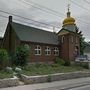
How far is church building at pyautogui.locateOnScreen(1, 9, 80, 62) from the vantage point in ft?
134

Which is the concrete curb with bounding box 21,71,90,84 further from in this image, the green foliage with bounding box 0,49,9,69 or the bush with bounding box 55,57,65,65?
the bush with bounding box 55,57,65,65

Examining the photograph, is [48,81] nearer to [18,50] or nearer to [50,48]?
[18,50]

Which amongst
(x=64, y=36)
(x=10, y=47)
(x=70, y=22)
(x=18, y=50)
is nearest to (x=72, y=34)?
(x=64, y=36)

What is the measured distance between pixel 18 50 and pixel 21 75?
27.6ft

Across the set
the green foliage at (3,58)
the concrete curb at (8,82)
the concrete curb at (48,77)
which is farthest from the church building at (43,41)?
the concrete curb at (8,82)

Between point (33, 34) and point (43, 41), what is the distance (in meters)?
2.28

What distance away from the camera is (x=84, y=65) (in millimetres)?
43781

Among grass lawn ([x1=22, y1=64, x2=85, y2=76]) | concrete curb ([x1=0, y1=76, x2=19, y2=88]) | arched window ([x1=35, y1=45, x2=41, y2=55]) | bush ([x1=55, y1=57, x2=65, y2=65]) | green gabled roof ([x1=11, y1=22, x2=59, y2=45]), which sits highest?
green gabled roof ([x1=11, y1=22, x2=59, y2=45])

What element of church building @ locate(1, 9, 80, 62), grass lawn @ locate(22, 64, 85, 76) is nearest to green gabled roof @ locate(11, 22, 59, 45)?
church building @ locate(1, 9, 80, 62)

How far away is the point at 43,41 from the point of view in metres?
43.9

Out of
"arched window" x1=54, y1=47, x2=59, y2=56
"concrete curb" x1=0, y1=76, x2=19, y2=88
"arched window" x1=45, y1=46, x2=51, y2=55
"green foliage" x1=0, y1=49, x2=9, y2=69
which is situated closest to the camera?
"concrete curb" x1=0, y1=76, x2=19, y2=88

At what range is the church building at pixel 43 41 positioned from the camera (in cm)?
4072

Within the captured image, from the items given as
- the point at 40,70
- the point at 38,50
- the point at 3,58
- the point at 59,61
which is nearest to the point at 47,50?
the point at 38,50

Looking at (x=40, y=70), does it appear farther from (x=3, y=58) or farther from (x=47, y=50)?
(x=47, y=50)
